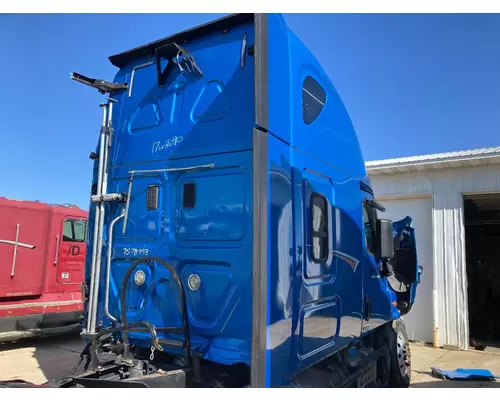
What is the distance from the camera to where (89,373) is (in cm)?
279

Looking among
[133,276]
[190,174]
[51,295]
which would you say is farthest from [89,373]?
[51,295]

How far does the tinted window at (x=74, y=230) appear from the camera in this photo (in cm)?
938

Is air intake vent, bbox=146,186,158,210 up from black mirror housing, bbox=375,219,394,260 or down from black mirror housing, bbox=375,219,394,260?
up

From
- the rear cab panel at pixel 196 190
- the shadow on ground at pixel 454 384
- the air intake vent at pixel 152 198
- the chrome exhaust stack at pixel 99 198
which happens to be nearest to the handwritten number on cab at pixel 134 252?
the rear cab panel at pixel 196 190

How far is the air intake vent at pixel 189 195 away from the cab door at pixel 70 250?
22.4 feet

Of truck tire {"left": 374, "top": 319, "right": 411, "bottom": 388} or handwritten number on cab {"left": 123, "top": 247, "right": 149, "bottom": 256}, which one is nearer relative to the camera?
handwritten number on cab {"left": 123, "top": 247, "right": 149, "bottom": 256}

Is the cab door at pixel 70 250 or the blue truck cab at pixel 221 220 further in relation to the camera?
the cab door at pixel 70 250

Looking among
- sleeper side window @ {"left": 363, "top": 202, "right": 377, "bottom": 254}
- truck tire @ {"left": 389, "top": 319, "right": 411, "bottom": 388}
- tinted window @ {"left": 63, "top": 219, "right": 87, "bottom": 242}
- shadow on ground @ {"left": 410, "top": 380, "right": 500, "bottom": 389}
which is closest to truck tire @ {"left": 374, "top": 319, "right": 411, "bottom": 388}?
truck tire @ {"left": 389, "top": 319, "right": 411, "bottom": 388}

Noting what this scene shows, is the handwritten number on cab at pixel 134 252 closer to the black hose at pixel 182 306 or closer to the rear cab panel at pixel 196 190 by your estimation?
the rear cab panel at pixel 196 190

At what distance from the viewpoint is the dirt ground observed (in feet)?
21.3

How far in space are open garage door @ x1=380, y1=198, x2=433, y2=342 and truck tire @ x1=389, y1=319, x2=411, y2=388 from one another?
366cm

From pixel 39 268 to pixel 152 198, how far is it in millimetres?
6459

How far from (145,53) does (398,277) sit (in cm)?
460

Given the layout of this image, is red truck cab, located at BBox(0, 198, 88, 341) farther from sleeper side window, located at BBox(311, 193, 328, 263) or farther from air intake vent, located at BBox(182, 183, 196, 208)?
sleeper side window, located at BBox(311, 193, 328, 263)
